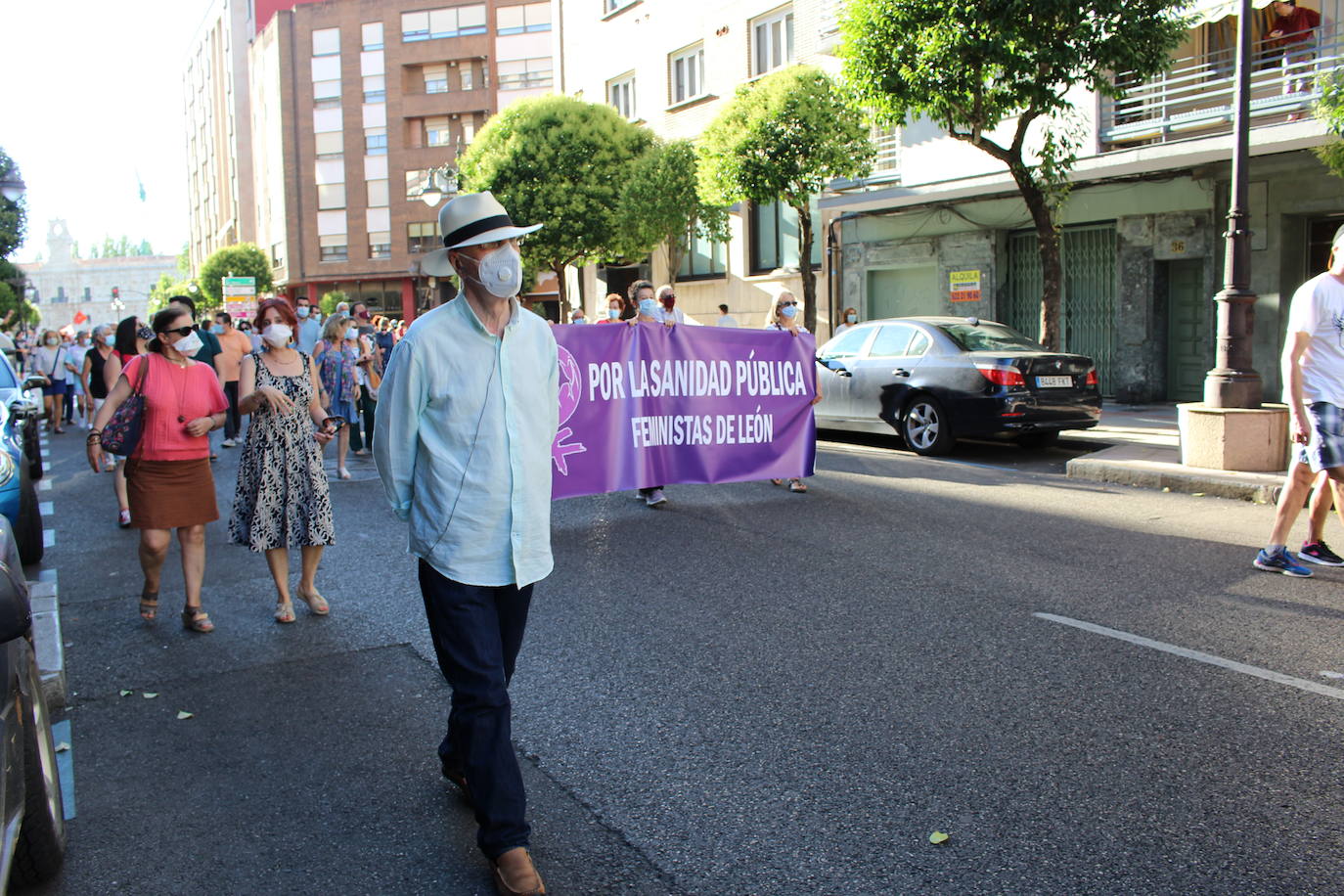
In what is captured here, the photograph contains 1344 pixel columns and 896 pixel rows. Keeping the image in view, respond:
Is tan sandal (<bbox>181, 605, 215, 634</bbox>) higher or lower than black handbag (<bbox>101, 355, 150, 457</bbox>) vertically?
lower

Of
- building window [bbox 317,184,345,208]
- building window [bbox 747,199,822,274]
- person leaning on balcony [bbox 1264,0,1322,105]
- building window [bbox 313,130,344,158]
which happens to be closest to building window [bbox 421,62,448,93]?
Result: building window [bbox 313,130,344,158]

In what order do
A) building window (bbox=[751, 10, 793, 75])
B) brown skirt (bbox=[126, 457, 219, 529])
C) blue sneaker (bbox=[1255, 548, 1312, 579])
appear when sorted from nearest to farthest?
brown skirt (bbox=[126, 457, 219, 529]) → blue sneaker (bbox=[1255, 548, 1312, 579]) → building window (bbox=[751, 10, 793, 75])

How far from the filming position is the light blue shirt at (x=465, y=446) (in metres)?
3.31

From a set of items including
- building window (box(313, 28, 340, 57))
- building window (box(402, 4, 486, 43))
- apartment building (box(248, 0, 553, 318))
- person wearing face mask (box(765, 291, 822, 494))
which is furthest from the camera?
building window (box(313, 28, 340, 57))

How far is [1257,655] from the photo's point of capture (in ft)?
16.8

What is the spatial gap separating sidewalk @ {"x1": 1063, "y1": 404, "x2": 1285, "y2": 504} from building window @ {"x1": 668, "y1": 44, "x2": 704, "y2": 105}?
17.8m

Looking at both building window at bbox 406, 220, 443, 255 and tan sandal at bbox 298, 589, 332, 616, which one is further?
building window at bbox 406, 220, 443, 255

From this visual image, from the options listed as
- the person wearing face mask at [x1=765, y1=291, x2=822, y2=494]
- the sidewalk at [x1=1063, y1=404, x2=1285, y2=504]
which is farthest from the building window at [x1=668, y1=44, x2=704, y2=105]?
the person wearing face mask at [x1=765, y1=291, x2=822, y2=494]

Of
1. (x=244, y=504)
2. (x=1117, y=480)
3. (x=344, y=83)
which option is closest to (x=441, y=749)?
(x=244, y=504)

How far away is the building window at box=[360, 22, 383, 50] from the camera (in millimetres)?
60188

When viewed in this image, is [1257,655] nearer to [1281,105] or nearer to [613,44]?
[1281,105]

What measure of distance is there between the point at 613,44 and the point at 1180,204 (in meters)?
19.6

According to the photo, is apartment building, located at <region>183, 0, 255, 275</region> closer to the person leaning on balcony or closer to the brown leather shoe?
the person leaning on balcony

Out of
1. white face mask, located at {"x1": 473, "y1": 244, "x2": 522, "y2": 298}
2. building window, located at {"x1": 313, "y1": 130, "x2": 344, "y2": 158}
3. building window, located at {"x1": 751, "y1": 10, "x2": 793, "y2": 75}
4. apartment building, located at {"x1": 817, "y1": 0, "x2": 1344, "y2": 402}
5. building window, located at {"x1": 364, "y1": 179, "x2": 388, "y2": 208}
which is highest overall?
building window, located at {"x1": 313, "y1": 130, "x2": 344, "y2": 158}
